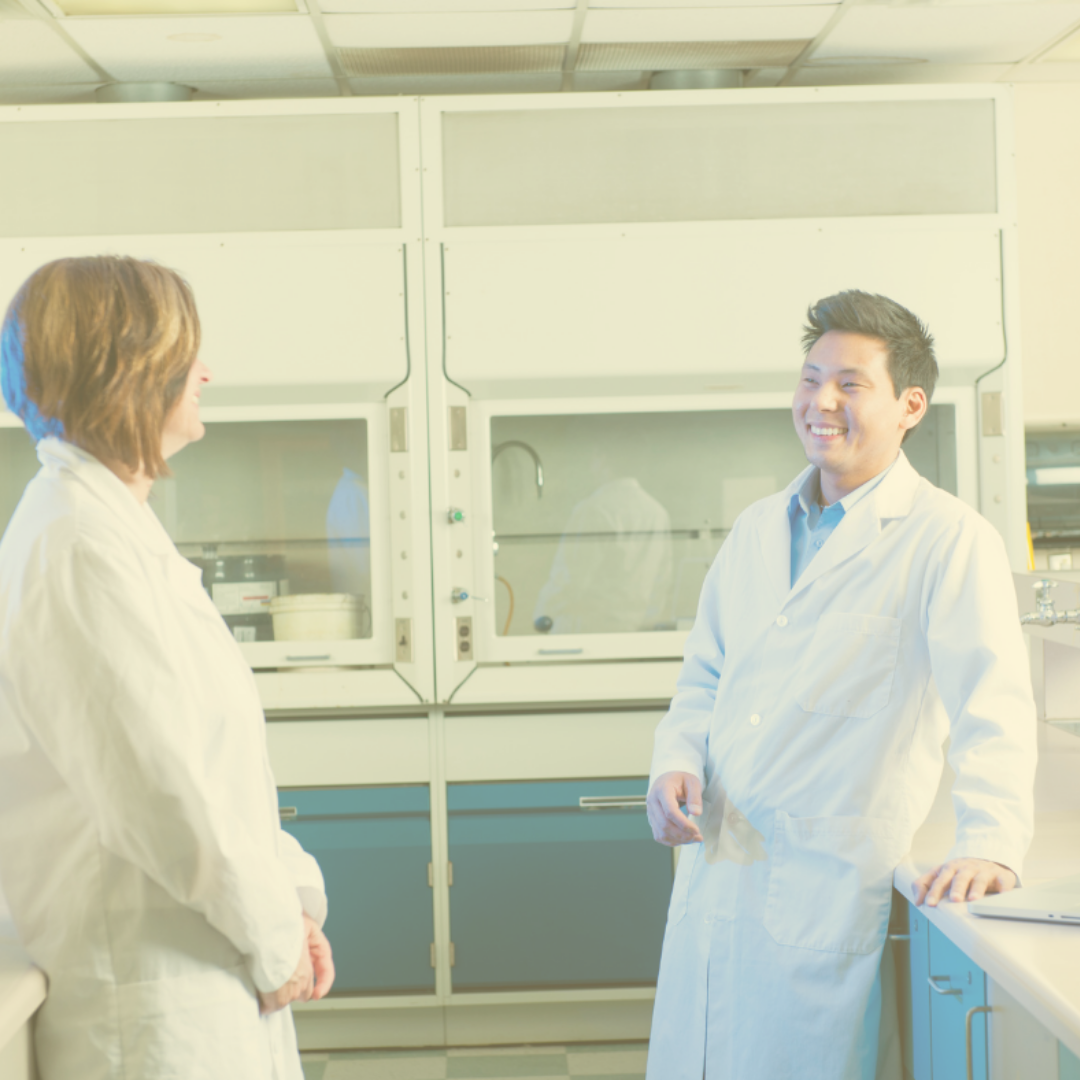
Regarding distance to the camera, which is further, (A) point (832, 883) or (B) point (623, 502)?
(B) point (623, 502)

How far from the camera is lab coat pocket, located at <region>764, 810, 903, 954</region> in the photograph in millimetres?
1310

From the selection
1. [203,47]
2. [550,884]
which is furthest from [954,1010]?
[203,47]

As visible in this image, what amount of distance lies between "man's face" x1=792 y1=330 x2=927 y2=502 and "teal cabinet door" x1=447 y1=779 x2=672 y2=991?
122 cm

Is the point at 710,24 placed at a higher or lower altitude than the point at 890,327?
higher

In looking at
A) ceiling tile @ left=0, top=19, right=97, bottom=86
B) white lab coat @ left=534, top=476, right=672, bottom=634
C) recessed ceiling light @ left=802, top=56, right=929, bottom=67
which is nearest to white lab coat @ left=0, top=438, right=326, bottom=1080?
white lab coat @ left=534, top=476, right=672, bottom=634

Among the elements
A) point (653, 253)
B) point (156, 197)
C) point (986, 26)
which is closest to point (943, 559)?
point (653, 253)

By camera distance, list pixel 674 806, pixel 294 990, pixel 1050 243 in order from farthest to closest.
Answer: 1. pixel 1050 243
2. pixel 674 806
3. pixel 294 990

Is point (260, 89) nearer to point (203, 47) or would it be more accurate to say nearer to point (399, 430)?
point (203, 47)

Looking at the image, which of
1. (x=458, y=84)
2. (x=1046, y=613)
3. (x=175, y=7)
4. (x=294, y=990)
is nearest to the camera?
(x=294, y=990)

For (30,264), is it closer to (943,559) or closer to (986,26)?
(943,559)

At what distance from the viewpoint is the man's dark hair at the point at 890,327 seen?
4.83 feet

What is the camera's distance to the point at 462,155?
2.45m

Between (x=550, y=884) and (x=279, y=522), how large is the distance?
1.10 meters

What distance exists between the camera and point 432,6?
2.28 m
